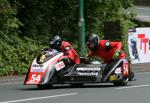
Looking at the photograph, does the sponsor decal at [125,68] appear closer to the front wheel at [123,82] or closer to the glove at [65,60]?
the front wheel at [123,82]

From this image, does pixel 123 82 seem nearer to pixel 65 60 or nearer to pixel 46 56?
pixel 65 60

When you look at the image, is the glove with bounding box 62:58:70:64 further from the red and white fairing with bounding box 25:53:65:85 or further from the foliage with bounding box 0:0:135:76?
the foliage with bounding box 0:0:135:76

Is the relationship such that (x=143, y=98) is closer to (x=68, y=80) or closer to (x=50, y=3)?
(x=68, y=80)

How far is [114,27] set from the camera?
97.6 ft

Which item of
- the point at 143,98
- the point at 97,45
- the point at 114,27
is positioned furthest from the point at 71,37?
the point at 143,98

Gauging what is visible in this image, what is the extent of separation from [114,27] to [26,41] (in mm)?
5127

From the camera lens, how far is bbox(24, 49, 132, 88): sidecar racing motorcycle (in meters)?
16.9

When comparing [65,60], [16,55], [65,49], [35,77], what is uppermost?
[65,49]

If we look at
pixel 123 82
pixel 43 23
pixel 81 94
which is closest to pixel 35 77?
pixel 81 94

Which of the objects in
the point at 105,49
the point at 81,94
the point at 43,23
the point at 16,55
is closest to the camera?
the point at 81,94

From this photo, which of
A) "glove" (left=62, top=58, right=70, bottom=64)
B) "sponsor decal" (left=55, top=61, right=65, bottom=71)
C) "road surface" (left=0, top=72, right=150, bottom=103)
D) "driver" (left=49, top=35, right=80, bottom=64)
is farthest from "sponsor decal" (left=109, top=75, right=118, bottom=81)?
"sponsor decal" (left=55, top=61, right=65, bottom=71)

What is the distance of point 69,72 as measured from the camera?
1730 centimetres

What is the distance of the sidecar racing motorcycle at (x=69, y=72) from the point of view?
16.9 m

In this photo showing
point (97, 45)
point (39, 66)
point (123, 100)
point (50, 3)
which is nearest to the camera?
point (123, 100)
